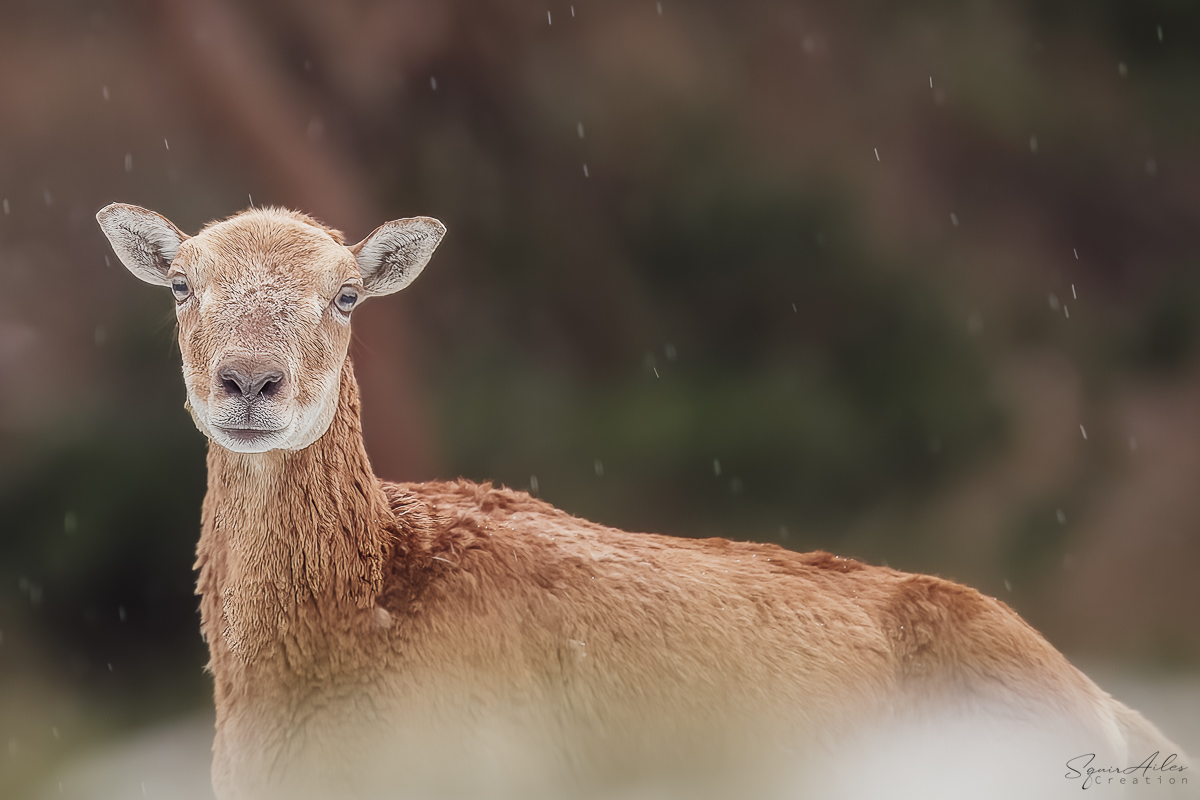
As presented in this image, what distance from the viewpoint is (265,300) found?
338cm

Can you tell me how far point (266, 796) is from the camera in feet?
10.9

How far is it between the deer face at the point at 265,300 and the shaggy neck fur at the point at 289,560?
21 centimetres

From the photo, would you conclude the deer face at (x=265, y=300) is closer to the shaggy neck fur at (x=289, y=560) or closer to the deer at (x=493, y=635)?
the deer at (x=493, y=635)

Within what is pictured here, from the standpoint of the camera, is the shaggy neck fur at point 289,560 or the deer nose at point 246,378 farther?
the shaggy neck fur at point 289,560

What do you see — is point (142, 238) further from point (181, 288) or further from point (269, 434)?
point (269, 434)

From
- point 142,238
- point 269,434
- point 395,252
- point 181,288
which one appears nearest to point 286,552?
point 269,434

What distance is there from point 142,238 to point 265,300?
693 mm

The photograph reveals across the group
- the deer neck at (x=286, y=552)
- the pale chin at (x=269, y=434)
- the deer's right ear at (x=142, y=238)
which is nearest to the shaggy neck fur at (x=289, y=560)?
the deer neck at (x=286, y=552)

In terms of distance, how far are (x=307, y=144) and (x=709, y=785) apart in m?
5.89

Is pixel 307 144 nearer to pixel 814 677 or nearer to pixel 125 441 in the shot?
pixel 125 441

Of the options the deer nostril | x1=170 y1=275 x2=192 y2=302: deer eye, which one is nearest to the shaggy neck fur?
the deer nostril

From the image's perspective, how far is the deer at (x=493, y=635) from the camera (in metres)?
3.37

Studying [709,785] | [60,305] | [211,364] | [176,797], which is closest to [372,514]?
[211,364]

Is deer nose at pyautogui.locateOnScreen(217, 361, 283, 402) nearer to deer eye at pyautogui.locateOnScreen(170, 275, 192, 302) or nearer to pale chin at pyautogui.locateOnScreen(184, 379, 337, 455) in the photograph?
pale chin at pyautogui.locateOnScreen(184, 379, 337, 455)
